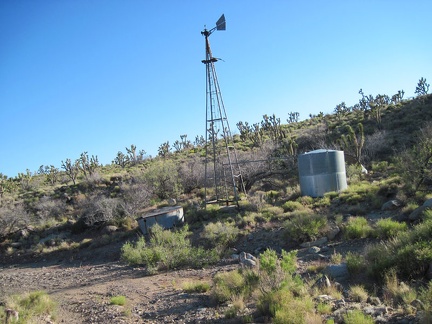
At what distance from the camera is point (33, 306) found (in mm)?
8305

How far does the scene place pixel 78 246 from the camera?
1953cm

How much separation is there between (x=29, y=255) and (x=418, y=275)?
63.5ft

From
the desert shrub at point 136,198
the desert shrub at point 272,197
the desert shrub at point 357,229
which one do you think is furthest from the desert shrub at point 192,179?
the desert shrub at point 357,229

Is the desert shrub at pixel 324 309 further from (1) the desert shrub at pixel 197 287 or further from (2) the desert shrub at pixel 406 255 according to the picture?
(1) the desert shrub at pixel 197 287

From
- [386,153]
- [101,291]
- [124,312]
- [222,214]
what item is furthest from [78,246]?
[386,153]

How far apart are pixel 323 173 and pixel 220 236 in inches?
291

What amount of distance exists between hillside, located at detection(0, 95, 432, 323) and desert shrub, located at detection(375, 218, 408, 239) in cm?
4

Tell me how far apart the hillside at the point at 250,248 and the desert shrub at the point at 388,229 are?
0.04 m

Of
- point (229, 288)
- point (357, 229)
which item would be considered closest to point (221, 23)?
point (357, 229)

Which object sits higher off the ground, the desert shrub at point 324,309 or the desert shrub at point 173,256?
the desert shrub at point 324,309

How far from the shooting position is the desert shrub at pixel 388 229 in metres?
10.9

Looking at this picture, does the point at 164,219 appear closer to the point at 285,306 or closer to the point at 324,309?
the point at 285,306

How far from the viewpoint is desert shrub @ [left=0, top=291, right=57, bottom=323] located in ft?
25.1

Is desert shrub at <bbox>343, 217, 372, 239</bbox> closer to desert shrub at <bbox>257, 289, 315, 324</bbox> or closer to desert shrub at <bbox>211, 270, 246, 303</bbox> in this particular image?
desert shrub at <bbox>211, 270, 246, 303</bbox>
